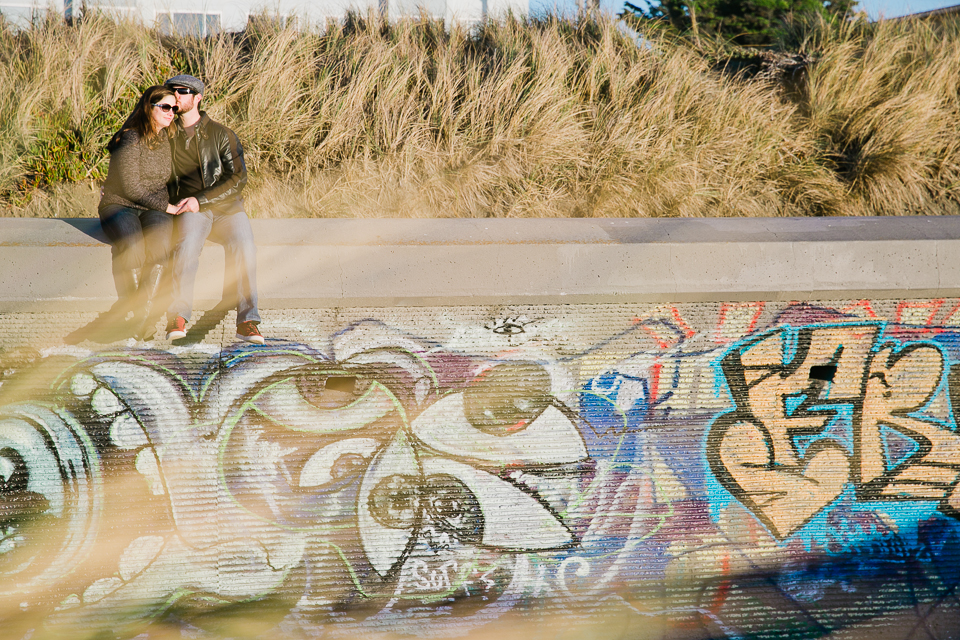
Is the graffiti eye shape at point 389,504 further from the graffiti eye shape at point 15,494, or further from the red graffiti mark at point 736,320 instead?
the red graffiti mark at point 736,320

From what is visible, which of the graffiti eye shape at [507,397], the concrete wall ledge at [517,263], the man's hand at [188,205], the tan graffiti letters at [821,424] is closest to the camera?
the concrete wall ledge at [517,263]

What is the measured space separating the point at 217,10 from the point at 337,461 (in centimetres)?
594

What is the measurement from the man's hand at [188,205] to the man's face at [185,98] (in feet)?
1.63

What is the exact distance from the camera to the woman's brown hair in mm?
3361

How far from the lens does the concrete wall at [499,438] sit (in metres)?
3.39

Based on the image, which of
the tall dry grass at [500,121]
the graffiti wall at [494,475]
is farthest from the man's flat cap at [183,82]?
the tall dry grass at [500,121]

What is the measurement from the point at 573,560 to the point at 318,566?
1.45m

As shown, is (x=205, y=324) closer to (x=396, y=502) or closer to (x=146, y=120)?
(x=146, y=120)

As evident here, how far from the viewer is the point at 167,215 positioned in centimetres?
342

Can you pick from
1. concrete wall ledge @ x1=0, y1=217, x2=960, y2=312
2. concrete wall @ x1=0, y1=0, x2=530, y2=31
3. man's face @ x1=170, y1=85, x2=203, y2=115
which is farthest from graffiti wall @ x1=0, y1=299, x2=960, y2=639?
concrete wall @ x1=0, y1=0, x2=530, y2=31

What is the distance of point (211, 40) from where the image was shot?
5.63 meters

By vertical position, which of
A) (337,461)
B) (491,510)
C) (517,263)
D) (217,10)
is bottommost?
(491,510)

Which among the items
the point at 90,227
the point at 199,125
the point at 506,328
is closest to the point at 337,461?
the point at 506,328

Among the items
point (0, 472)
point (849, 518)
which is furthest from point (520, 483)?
point (0, 472)
